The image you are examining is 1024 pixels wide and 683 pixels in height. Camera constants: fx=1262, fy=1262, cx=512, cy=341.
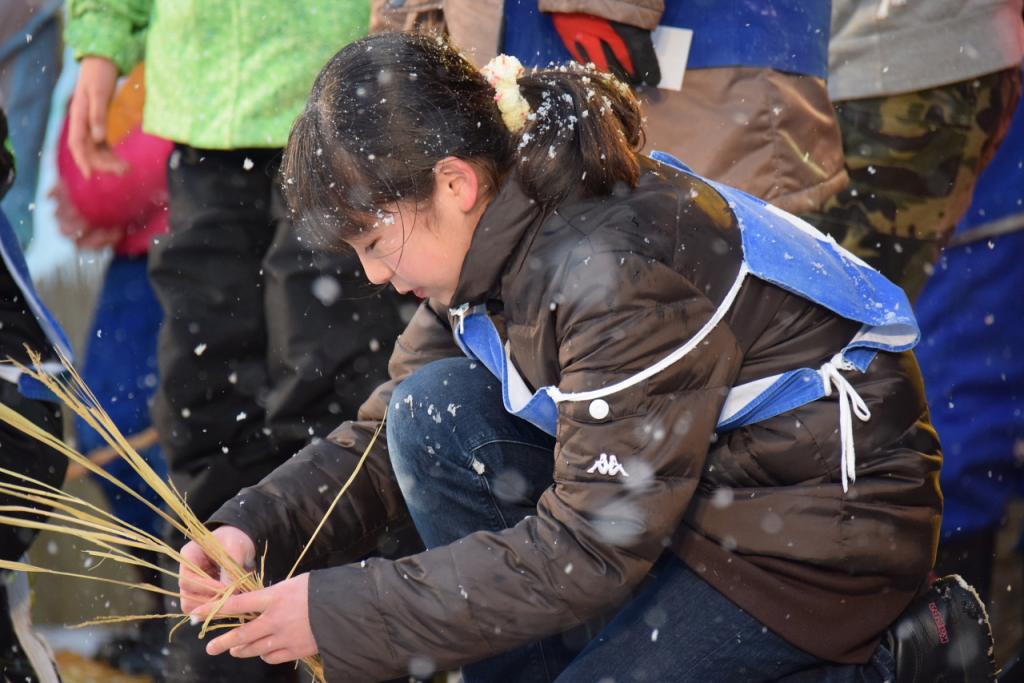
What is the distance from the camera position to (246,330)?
8.84ft

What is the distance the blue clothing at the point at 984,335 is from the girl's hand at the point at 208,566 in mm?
1634

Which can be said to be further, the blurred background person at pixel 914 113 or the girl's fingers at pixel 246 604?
the blurred background person at pixel 914 113

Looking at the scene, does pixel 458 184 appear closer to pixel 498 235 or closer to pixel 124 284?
pixel 498 235

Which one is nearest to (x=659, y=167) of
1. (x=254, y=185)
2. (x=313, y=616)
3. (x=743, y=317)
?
(x=743, y=317)

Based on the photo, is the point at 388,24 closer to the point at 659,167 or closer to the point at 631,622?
the point at 659,167

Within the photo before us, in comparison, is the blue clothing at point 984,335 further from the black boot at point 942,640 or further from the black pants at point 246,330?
the black pants at point 246,330

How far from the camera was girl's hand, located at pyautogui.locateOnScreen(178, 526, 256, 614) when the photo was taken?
1.75 meters

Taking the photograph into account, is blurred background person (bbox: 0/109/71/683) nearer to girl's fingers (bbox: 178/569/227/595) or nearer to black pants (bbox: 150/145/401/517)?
black pants (bbox: 150/145/401/517)

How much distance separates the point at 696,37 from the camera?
2223mm

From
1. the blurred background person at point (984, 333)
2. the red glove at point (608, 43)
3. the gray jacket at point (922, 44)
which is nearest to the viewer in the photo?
the red glove at point (608, 43)

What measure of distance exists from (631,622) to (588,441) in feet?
1.13

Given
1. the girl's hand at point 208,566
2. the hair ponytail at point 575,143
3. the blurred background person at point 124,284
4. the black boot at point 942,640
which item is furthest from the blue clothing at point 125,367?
the black boot at point 942,640

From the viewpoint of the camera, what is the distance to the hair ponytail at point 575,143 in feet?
5.32

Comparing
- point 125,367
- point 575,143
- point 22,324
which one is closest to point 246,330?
point 22,324
